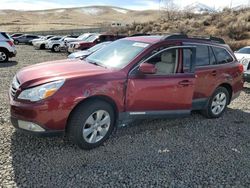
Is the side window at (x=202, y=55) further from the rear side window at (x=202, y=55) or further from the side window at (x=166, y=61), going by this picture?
the side window at (x=166, y=61)

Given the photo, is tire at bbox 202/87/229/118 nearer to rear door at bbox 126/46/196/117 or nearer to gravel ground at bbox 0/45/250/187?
gravel ground at bbox 0/45/250/187

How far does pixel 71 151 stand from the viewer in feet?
14.1

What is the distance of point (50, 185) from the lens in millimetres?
3473

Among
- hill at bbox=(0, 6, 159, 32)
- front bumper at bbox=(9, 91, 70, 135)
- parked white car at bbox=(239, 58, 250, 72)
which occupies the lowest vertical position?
front bumper at bbox=(9, 91, 70, 135)

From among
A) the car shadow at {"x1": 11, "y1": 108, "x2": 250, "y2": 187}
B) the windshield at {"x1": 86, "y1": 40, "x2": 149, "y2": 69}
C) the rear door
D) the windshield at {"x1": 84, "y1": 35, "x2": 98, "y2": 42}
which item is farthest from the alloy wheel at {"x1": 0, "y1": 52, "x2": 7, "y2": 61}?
the rear door

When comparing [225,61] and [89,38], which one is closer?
[225,61]

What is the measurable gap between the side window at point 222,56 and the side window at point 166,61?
4.59ft

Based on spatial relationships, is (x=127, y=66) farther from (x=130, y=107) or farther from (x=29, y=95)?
(x=29, y=95)

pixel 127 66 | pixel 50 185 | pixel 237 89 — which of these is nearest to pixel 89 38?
pixel 237 89

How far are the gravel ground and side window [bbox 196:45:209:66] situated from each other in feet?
4.21

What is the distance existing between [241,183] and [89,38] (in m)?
16.3

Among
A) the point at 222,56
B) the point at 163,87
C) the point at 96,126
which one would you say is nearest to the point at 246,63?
the point at 222,56

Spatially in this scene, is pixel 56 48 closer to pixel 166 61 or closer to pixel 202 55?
pixel 202 55

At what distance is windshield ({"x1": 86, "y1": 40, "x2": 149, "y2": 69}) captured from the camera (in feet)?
15.7
